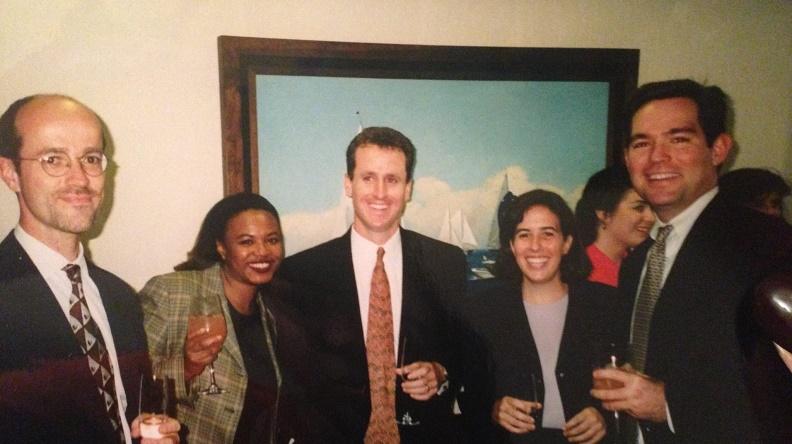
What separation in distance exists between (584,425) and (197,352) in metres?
0.89

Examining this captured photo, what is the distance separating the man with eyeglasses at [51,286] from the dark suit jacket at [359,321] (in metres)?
0.42

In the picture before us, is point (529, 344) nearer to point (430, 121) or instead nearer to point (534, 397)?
point (534, 397)

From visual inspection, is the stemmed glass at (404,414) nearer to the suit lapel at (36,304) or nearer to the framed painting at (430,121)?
Answer: the framed painting at (430,121)

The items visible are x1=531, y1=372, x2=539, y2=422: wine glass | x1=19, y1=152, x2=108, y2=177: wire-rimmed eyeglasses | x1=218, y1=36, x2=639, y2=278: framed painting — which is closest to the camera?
x1=19, y1=152, x2=108, y2=177: wire-rimmed eyeglasses

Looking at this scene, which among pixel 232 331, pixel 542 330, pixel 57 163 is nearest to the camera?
pixel 57 163

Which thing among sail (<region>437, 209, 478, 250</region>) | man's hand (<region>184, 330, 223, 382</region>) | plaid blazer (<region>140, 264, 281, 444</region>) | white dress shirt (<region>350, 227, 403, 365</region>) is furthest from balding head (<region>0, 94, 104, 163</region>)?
sail (<region>437, 209, 478, 250</region>)

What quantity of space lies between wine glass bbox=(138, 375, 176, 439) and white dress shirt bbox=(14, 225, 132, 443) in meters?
0.05

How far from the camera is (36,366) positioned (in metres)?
1.05

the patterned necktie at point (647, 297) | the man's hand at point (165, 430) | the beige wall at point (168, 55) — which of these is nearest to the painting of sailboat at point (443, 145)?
Answer: the beige wall at point (168, 55)

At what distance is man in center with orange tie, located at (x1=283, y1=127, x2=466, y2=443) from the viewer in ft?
3.87

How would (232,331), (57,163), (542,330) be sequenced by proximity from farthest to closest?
(542,330)
(232,331)
(57,163)

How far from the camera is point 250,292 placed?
1.15 m

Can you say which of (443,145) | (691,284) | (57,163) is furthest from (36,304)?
(691,284)

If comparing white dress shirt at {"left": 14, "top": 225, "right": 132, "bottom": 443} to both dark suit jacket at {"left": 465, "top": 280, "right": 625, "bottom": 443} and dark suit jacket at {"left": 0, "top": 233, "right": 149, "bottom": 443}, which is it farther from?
dark suit jacket at {"left": 465, "top": 280, "right": 625, "bottom": 443}
